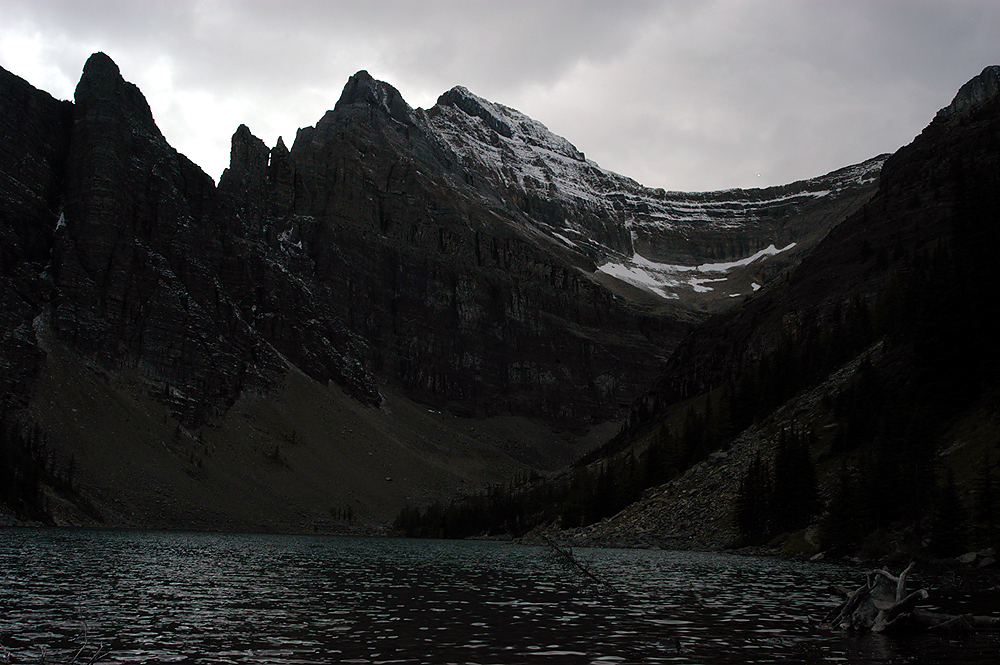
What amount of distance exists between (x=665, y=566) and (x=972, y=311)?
38.1 metres

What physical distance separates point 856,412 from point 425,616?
2475 inches

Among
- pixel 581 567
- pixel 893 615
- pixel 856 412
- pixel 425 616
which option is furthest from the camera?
pixel 856 412

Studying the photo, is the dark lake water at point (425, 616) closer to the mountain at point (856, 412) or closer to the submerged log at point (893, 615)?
the submerged log at point (893, 615)

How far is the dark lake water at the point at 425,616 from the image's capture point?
837 inches

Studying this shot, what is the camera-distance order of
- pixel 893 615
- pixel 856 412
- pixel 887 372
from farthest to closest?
1. pixel 887 372
2. pixel 856 412
3. pixel 893 615

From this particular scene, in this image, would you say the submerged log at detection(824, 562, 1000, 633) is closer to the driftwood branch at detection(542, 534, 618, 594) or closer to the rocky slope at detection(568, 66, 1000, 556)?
the driftwood branch at detection(542, 534, 618, 594)

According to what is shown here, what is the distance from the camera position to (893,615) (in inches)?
979

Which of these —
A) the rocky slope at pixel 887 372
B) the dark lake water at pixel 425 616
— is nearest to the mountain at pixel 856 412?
the rocky slope at pixel 887 372

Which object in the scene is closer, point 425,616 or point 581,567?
point 425,616

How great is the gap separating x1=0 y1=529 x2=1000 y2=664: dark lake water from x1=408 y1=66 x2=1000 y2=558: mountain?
12037 mm

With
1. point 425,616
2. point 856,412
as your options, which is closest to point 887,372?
point 856,412

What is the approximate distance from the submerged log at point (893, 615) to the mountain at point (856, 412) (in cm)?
2396

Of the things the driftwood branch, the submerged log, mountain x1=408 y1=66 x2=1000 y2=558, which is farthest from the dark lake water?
mountain x1=408 y1=66 x2=1000 y2=558

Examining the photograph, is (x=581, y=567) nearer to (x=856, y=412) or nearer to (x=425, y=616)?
(x=425, y=616)
